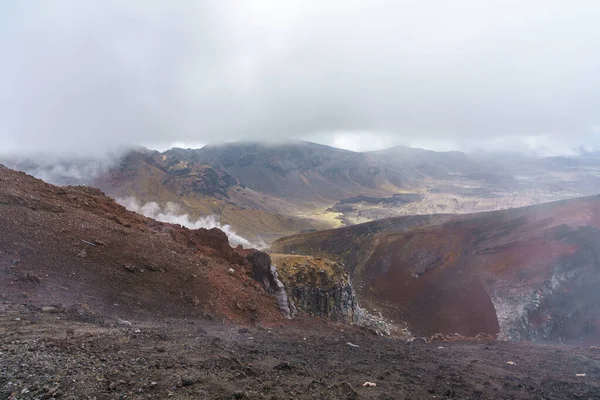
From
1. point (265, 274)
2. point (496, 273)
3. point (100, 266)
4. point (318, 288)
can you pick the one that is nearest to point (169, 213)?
point (318, 288)

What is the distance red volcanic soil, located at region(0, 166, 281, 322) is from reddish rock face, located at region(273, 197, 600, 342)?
63.8ft

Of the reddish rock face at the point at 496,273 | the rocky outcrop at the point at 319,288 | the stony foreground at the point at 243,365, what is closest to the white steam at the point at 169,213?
the reddish rock face at the point at 496,273

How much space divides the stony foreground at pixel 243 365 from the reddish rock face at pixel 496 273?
14.6 m

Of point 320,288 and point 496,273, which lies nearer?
point 320,288

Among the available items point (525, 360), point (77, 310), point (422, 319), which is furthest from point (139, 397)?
point (422, 319)

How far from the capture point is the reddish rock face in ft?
87.0

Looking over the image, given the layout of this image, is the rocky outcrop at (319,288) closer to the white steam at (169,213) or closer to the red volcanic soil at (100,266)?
the red volcanic soil at (100,266)

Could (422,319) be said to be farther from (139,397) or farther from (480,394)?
(139,397)

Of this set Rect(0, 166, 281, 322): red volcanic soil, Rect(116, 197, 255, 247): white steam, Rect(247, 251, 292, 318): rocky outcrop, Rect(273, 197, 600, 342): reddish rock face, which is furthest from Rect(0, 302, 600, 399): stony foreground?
Rect(116, 197, 255, 247): white steam

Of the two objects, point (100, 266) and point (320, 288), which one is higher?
point (100, 266)

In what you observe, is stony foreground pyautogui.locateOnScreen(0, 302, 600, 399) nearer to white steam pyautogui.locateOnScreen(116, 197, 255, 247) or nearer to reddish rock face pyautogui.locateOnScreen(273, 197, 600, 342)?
reddish rock face pyautogui.locateOnScreen(273, 197, 600, 342)

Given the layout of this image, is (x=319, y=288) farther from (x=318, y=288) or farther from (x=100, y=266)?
(x=100, y=266)

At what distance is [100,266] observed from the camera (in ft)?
43.1

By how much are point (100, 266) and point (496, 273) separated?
1247 inches
